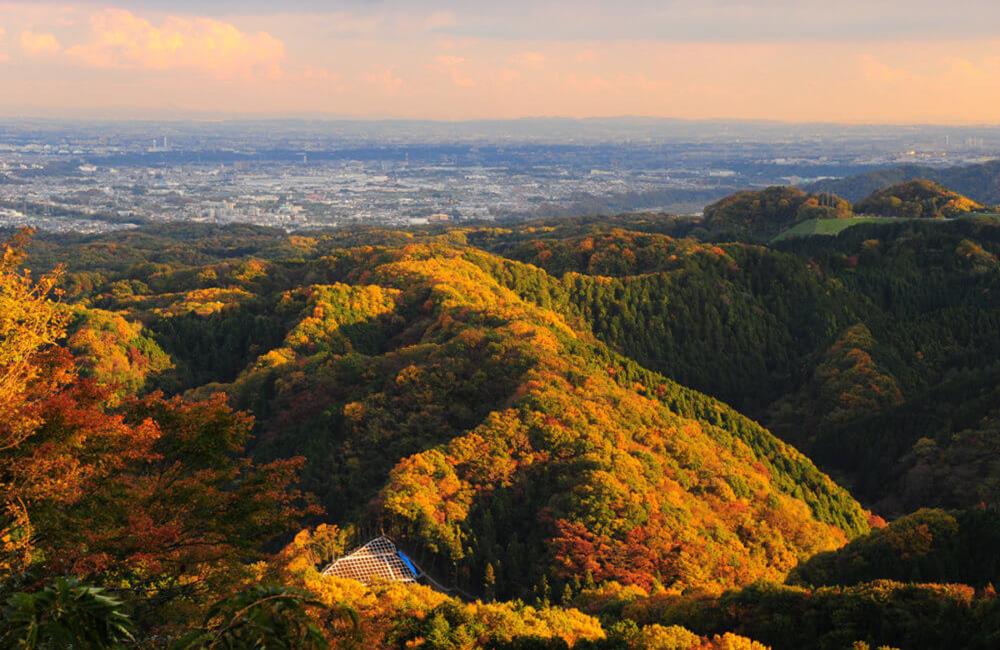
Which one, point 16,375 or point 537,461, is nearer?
point 16,375

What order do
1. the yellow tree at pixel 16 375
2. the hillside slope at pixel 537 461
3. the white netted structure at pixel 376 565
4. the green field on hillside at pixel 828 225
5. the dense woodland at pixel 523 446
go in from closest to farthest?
the yellow tree at pixel 16 375 → the dense woodland at pixel 523 446 → the white netted structure at pixel 376 565 → the hillside slope at pixel 537 461 → the green field on hillside at pixel 828 225

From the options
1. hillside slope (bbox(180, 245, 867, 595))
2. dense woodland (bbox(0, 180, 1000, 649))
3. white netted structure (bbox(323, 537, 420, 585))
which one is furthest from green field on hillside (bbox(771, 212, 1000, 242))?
white netted structure (bbox(323, 537, 420, 585))

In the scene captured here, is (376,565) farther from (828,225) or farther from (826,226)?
(828,225)

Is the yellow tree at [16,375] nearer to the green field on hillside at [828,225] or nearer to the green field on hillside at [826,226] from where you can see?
the green field on hillside at [828,225]

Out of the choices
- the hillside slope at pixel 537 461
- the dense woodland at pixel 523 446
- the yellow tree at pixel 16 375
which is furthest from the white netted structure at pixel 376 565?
the yellow tree at pixel 16 375

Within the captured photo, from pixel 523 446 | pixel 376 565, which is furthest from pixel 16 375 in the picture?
pixel 523 446

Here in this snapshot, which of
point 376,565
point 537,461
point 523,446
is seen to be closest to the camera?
point 376,565

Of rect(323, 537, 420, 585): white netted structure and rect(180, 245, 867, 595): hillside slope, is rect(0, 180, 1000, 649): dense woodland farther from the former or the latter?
rect(323, 537, 420, 585): white netted structure

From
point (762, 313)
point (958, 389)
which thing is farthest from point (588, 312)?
point (958, 389)
